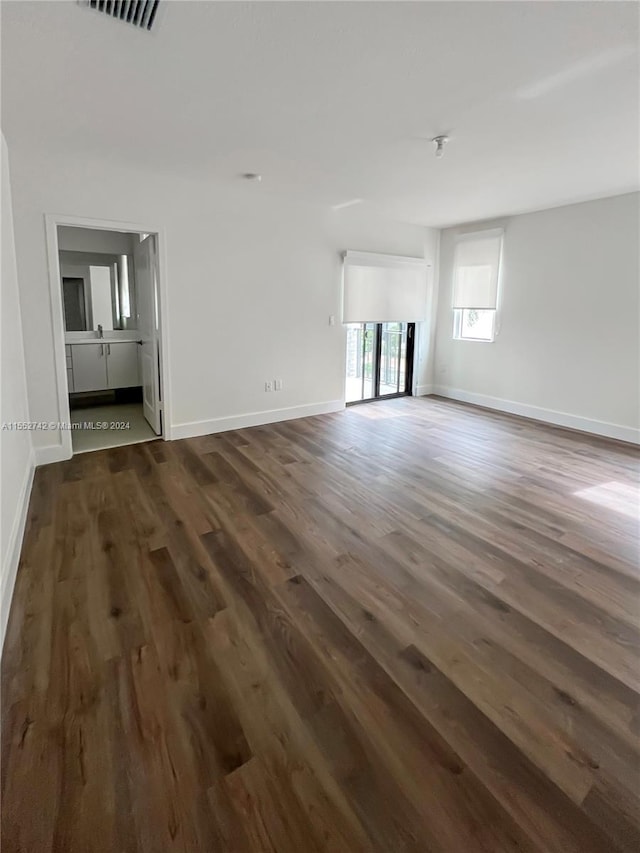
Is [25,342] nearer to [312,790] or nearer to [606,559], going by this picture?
[312,790]

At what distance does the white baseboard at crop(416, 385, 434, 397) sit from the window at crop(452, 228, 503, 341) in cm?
90

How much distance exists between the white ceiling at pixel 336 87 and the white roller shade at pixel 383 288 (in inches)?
71.4

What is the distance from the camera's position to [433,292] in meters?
6.73

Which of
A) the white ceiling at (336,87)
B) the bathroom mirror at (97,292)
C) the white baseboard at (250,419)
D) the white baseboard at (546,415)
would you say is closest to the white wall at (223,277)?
the white baseboard at (250,419)

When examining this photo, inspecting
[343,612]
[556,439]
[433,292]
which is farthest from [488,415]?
[343,612]

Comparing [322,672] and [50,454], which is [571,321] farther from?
[50,454]

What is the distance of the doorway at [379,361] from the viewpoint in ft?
21.2

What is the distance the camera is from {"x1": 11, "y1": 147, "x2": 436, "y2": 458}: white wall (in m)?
3.73

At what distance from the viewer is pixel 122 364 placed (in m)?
6.18

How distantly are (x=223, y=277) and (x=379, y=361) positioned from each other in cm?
281

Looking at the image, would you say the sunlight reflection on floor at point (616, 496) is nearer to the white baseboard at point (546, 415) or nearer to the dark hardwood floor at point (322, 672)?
the dark hardwood floor at point (322, 672)

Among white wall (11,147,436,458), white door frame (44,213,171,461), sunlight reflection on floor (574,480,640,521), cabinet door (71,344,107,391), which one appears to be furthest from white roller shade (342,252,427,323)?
sunlight reflection on floor (574,480,640,521)

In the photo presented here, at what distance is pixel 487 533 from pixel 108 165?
14.1ft

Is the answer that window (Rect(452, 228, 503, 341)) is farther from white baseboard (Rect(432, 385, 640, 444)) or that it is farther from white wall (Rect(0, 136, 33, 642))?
white wall (Rect(0, 136, 33, 642))
